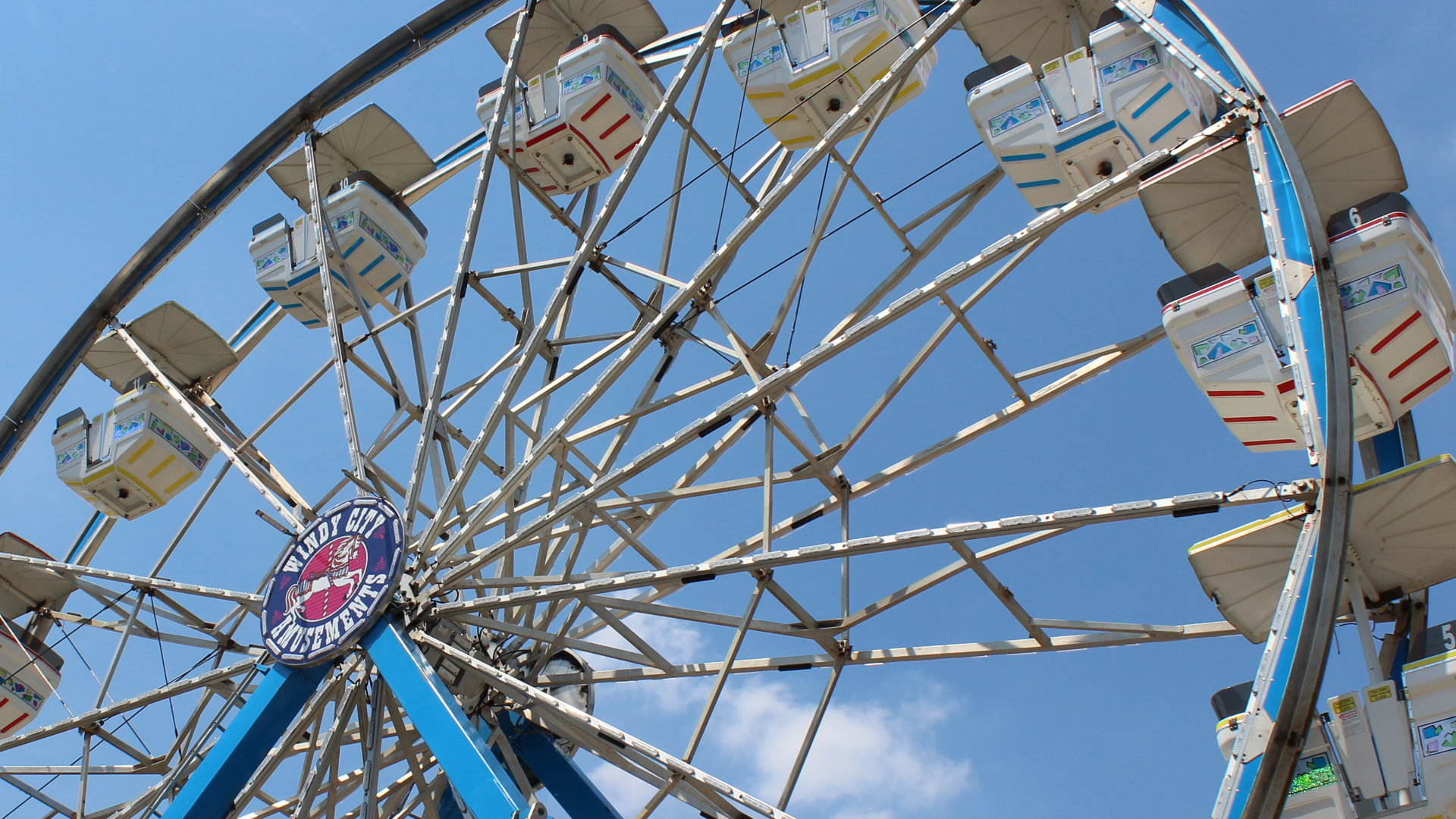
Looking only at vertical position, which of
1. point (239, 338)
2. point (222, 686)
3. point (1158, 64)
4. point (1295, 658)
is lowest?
point (1295, 658)

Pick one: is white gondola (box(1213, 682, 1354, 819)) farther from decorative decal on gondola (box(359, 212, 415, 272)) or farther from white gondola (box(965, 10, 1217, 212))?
decorative decal on gondola (box(359, 212, 415, 272))

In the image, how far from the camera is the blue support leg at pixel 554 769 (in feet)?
36.1

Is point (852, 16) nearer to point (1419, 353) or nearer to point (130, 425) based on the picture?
point (1419, 353)

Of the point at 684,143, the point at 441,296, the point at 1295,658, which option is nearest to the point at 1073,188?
the point at 684,143

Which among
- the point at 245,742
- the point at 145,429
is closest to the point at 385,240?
the point at 145,429

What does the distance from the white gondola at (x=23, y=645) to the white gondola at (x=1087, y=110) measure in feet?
37.0

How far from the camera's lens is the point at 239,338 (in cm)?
1582

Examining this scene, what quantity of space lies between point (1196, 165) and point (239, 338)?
431 inches

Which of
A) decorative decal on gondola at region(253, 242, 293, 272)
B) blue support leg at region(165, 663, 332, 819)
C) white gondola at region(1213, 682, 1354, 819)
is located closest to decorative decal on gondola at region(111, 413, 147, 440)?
decorative decal on gondola at region(253, 242, 293, 272)

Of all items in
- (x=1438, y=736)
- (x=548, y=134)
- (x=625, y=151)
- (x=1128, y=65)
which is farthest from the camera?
(x=625, y=151)

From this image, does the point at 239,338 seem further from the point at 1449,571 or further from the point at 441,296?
the point at 1449,571

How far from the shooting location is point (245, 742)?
32.8 feet

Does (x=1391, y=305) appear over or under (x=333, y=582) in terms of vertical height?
under

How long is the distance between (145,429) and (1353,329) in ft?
39.7
